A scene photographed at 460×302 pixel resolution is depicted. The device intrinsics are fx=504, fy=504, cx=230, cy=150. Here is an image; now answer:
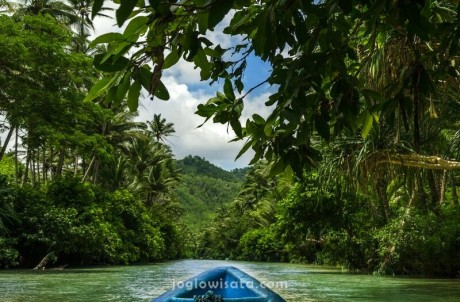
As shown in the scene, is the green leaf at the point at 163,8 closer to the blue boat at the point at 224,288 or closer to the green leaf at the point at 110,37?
the green leaf at the point at 110,37

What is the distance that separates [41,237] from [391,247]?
11.1 metres

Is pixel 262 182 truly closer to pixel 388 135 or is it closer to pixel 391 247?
pixel 391 247

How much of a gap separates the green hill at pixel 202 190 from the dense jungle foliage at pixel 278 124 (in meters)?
42.2

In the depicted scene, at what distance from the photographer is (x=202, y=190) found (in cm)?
9631

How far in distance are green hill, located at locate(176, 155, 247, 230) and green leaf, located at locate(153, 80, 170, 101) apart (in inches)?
2973

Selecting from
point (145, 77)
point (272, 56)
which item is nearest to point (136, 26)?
point (145, 77)

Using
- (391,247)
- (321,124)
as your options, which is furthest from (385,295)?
(321,124)

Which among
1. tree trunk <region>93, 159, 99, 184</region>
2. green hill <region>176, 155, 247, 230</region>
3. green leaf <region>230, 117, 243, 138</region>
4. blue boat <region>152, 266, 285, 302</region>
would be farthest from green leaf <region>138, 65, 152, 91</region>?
green hill <region>176, 155, 247, 230</region>

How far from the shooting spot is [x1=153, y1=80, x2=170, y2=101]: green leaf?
128 centimetres

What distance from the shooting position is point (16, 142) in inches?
828

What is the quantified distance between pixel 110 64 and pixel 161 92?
0.16m

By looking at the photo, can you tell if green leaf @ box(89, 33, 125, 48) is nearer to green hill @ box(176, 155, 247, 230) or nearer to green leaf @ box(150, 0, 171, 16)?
green leaf @ box(150, 0, 171, 16)

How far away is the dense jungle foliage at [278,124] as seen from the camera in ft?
4.15

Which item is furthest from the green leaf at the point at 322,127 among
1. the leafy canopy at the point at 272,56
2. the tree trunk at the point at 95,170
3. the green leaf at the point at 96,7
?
the tree trunk at the point at 95,170
